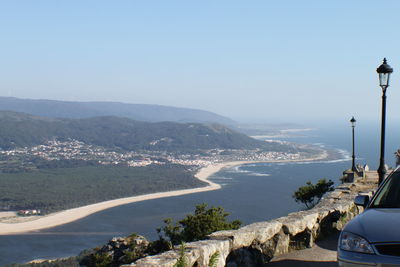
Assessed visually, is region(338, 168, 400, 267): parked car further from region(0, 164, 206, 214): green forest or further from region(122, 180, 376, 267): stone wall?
region(0, 164, 206, 214): green forest

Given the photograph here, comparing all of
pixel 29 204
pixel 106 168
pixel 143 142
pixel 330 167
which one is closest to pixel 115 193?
pixel 29 204

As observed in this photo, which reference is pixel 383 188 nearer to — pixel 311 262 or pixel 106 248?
pixel 311 262

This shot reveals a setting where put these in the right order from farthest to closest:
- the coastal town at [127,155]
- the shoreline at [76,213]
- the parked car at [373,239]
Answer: the coastal town at [127,155] → the shoreline at [76,213] → the parked car at [373,239]

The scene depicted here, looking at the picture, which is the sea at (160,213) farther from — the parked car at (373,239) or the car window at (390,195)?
the parked car at (373,239)

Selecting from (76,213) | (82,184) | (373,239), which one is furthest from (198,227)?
(82,184)

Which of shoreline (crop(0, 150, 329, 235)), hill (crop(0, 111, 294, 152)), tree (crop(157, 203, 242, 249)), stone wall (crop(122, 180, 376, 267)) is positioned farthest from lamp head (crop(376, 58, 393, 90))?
hill (crop(0, 111, 294, 152))

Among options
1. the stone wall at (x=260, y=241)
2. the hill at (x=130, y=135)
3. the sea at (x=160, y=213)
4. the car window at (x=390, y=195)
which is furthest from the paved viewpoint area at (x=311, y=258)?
the hill at (x=130, y=135)
